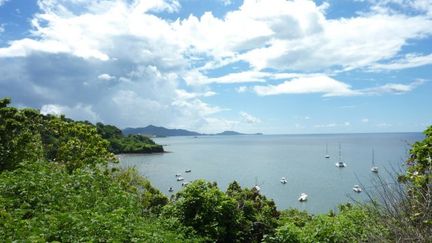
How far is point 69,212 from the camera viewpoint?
7664 millimetres

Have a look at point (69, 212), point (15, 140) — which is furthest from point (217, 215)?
point (15, 140)

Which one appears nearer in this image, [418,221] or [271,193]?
[418,221]

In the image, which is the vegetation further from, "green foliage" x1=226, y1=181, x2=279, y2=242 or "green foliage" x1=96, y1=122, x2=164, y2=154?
"green foliage" x1=96, y1=122, x2=164, y2=154

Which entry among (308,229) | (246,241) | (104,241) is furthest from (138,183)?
(104,241)

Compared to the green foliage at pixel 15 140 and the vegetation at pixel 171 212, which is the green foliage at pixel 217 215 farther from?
the green foliage at pixel 15 140

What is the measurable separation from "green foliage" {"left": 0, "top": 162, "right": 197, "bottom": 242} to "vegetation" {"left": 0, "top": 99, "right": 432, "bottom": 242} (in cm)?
1

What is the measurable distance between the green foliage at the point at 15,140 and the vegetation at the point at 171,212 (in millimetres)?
42

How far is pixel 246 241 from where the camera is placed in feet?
38.0

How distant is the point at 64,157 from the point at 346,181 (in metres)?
46.8

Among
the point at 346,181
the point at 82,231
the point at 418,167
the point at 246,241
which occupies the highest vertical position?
the point at 418,167

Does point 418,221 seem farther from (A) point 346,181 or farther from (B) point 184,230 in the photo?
(A) point 346,181

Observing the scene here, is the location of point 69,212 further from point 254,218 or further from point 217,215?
point 254,218

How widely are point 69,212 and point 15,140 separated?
1158 cm

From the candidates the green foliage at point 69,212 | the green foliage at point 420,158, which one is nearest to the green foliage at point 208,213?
the green foliage at point 69,212
